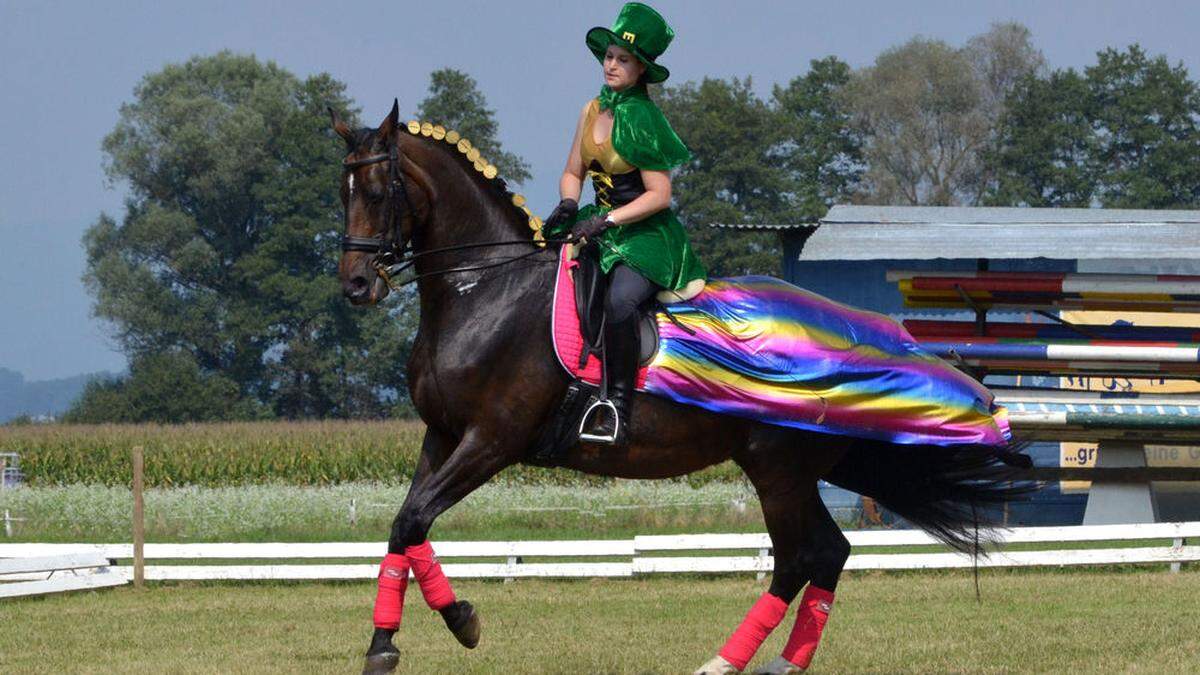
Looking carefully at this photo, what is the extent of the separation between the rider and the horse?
24 cm

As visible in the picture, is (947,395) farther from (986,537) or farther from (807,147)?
(807,147)

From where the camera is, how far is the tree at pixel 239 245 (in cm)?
6012

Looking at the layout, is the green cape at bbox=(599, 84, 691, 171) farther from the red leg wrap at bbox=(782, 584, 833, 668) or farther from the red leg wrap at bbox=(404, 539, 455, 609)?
the red leg wrap at bbox=(782, 584, 833, 668)

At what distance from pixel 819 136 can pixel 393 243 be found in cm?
5949

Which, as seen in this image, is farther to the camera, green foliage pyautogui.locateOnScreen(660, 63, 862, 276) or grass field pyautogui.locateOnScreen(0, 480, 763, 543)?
green foliage pyautogui.locateOnScreen(660, 63, 862, 276)

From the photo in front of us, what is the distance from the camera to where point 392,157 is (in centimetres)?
812

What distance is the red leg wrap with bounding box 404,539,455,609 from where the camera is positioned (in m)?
8.01

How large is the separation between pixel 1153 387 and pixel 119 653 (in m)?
14.5

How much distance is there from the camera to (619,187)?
8492 mm

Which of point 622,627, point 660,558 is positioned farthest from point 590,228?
point 660,558

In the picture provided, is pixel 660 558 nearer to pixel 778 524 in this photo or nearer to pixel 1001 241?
pixel 1001 241

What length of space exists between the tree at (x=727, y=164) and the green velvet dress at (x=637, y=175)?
154ft

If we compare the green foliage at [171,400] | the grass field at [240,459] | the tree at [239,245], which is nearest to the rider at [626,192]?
the grass field at [240,459]

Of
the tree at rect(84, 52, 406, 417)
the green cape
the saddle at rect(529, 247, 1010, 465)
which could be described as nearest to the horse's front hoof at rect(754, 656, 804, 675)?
the saddle at rect(529, 247, 1010, 465)
